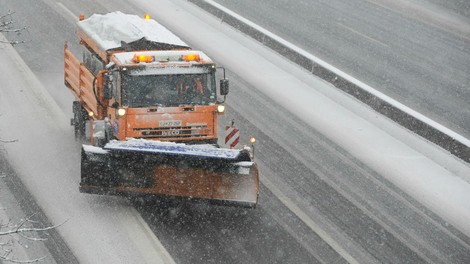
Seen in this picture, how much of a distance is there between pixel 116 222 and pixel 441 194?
21.3ft

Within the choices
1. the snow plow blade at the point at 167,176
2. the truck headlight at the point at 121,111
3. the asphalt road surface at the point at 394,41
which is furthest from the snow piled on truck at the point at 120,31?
the asphalt road surface at the point at 394,41

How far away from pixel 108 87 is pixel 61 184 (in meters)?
2.17

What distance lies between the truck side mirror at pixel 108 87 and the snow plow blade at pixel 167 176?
119cm

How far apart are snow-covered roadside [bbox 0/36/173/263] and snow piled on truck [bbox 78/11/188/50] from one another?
2387 millimetres

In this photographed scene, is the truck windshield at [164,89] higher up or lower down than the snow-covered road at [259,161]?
higher up

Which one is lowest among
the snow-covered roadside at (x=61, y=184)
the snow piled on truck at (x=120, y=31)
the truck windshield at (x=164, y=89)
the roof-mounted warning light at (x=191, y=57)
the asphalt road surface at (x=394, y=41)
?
the asphalt road surface at (x=394, y=41)

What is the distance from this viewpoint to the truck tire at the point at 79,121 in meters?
17.4

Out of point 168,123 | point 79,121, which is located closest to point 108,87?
point 168,123

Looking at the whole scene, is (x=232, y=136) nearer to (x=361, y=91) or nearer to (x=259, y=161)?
(x=259, y=161)

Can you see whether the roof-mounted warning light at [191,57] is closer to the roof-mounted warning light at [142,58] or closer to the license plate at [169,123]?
the roof-mounted warning light at [142,58]

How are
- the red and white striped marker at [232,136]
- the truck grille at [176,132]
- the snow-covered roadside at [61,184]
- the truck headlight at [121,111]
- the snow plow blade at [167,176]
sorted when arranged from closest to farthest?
the snow-covered roadside at [61,184] < the snow plow blade at [167,176] < the truck headlight at [121,111] < the truck grille at [176,132] < the red and white striped marker at [232,136]

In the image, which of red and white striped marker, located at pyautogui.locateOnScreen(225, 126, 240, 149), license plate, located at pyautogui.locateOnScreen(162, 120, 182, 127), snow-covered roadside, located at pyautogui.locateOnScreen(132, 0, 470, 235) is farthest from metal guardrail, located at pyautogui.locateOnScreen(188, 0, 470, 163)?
license plate, located at pyautogui.locateOnScreen(162, 120, 182, 127)

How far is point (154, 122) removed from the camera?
47.5ft

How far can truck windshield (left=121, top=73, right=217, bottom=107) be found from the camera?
1440 centimetres
